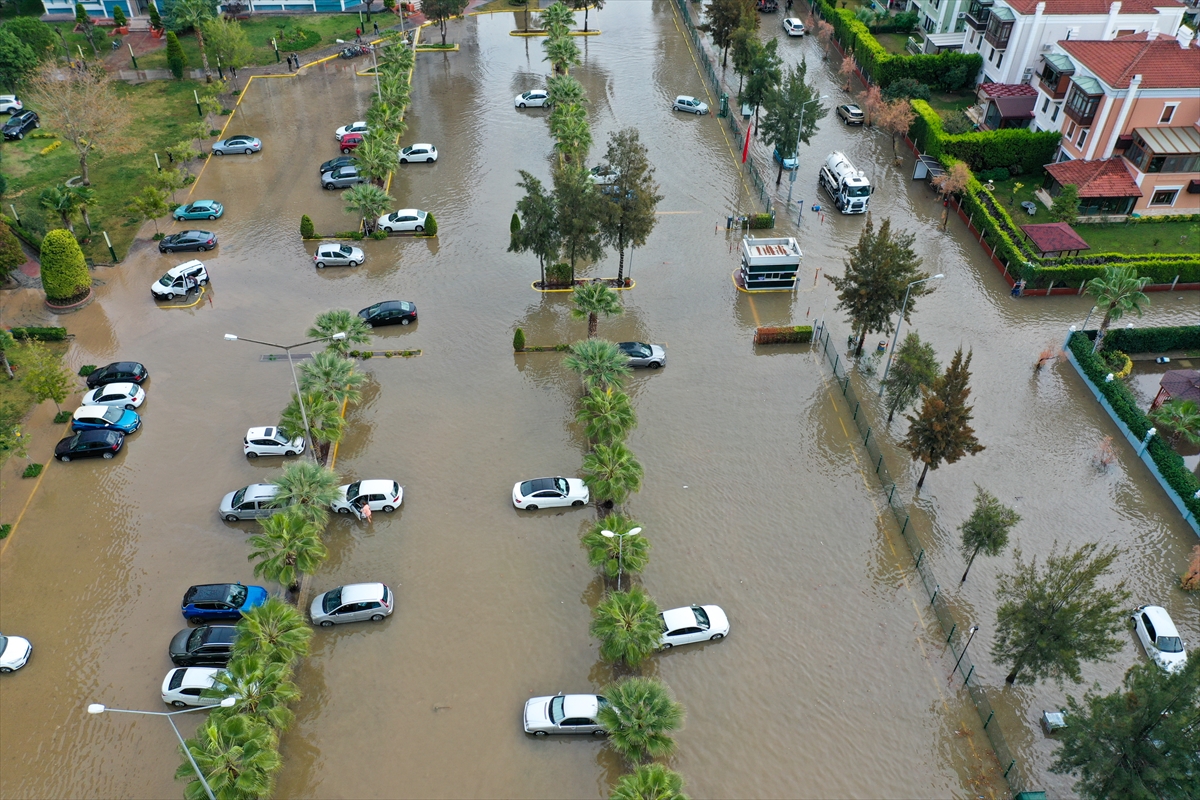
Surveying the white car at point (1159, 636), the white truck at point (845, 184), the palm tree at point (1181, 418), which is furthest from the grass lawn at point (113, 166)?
the palm tree at point (1181, 418)

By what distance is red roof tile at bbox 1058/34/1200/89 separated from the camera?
58.5 meters

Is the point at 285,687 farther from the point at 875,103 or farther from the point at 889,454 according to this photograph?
the point at 875,103

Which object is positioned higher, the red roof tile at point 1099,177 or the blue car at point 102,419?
the red roof tile at point 1099,177

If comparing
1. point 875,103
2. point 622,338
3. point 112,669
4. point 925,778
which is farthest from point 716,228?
point 112,669

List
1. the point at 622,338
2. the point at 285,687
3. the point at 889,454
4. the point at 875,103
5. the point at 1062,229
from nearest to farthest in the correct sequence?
the point at 285,687 → the point at 889,454 → the point at 622,338 → the point at 1062,229 → the point at 875,103

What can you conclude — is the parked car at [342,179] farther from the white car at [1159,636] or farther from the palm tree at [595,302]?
the white car at [1159,636]

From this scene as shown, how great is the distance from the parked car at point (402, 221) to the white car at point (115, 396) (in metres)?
20.1

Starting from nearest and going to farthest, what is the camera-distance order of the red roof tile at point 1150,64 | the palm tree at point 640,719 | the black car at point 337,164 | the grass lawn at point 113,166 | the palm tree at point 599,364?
the palm tree at point 640,719
the palm tree at point 599,364
the red roof tile at point 1150,64
the grass lawn at point 113,166
the black car at point 337,164

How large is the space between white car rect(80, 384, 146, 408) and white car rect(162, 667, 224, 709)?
18015mm

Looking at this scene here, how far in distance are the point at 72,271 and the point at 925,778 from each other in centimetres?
5259

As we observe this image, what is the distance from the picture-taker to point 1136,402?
4678cm

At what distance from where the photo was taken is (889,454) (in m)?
43.6

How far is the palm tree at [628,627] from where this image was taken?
104 feet

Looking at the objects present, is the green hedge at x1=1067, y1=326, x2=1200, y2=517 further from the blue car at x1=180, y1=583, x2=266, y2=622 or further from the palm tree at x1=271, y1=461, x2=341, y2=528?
the blue car at x1=180, y1=583, x2=266, y2=622
